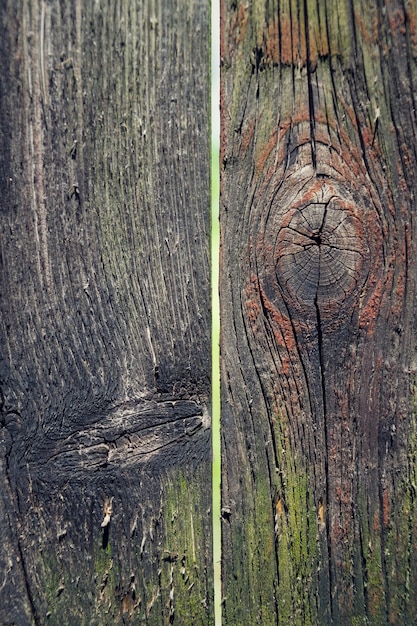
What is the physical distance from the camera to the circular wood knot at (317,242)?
144 cm

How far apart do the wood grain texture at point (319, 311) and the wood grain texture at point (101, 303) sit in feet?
0.31

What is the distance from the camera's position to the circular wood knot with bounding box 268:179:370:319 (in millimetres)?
1442

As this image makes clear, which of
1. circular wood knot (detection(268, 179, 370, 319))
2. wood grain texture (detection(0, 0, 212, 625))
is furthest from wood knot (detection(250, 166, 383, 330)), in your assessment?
wood grain texture (detection(0, 0, 212, 625))

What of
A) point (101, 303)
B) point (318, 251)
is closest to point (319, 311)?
point (318, 251)

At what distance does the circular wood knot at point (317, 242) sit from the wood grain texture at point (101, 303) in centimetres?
18

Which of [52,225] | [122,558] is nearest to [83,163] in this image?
[52,225]

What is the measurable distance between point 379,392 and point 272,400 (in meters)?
0.25

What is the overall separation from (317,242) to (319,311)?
0.15 meters

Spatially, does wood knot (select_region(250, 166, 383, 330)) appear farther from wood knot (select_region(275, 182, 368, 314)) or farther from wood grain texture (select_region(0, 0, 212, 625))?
wood grain texture (select_region(0, 0, 212, 625))

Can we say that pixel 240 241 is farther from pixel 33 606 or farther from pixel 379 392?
pixel 33 606

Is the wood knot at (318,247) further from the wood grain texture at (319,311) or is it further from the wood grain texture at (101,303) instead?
the wood grain texture at (101,303)

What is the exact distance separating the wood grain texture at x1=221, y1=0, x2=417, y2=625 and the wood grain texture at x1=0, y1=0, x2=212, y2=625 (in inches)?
3.7

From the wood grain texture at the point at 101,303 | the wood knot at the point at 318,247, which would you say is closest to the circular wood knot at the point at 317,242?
the wood knot at the point at 318,247

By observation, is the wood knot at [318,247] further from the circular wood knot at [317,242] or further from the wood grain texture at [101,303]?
the wood grain texture at [101,303]
